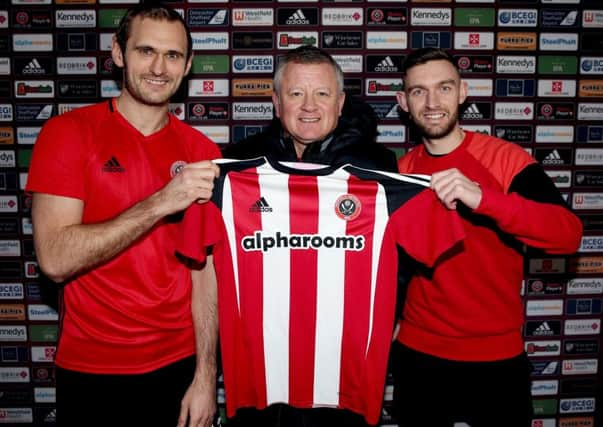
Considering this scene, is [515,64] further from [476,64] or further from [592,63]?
[592,63]

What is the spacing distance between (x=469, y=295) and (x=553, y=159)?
158cm

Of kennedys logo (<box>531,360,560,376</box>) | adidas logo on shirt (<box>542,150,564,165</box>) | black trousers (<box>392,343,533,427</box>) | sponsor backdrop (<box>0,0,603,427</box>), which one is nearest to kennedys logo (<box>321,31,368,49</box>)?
sponsor backdrop (<box>0,0,603,427</box>)

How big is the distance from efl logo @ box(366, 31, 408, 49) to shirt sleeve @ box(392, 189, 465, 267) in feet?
5.15

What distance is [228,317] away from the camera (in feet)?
6.11

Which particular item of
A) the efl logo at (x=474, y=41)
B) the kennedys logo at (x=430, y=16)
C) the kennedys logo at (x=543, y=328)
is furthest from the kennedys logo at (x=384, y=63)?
the kennedys logo at (x=543, y=328)

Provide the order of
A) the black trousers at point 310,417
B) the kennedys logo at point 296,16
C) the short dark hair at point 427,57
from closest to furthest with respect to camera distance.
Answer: the black trousers at point 310,417
the short dark hair at point 427,57
the kennedys logo at point 296,16

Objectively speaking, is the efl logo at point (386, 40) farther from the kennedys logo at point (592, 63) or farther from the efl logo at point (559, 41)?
the kennedys logo at point (592, 63)

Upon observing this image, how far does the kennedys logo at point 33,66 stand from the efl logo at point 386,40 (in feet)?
6.73

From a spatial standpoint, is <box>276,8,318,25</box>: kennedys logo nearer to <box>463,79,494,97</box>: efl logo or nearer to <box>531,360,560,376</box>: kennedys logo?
<box>463,79,494,97</box>: efl logo

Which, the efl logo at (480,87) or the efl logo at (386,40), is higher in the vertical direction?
the efl logo at (386,40)

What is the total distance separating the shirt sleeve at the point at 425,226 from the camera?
1.76 m

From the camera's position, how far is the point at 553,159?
3.10 m

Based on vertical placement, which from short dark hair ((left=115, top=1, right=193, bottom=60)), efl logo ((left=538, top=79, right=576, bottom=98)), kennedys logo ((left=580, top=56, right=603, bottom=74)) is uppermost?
kennedys logo ((left=580, top=56, right=603, bottom=74))

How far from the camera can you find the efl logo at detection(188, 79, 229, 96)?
3.02 metres
